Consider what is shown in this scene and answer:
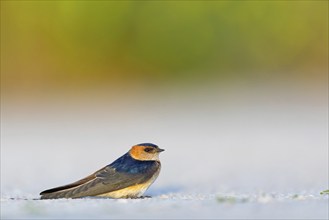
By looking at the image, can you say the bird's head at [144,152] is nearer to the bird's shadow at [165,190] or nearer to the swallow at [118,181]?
the swallow at [118,181]

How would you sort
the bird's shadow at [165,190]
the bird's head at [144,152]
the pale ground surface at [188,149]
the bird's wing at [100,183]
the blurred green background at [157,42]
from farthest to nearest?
the blurred green background at [157,42]
the bird's shadow at [165,190]
the bird's head at [144,152]
the bird's wing at [100,183]
the pale ground surface at [188,149]

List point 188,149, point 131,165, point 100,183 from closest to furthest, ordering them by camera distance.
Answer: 1. point 100,183
2. point 131,165
3. point 188,149

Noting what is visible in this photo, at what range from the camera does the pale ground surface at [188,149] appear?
5.28 meters

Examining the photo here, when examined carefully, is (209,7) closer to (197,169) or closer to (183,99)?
(183,99)

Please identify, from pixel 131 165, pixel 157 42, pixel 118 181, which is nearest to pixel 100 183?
pixel 118 181

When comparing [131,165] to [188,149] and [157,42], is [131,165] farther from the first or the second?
[157,42]

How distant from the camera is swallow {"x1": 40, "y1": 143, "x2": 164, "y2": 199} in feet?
19.7

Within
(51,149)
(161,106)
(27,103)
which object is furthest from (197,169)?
(27,103)

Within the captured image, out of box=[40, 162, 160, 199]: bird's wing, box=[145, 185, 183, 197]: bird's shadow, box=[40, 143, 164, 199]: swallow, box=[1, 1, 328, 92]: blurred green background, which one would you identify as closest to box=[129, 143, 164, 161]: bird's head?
box=[40, 143, 164, 199]: swallow

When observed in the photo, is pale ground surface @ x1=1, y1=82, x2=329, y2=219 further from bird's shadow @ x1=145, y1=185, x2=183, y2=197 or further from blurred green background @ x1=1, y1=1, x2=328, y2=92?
blurred green background @ x1=1, y1=1, x2=328, y2=92

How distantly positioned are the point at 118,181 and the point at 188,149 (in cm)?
408

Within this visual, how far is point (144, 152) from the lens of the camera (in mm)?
6582

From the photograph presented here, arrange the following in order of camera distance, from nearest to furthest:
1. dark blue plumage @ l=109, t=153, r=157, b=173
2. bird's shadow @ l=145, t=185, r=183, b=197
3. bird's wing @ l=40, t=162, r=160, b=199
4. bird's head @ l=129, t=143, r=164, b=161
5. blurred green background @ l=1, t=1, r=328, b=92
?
bird's wing @ l=40, t=162, r=160, b=199 → dark blue plumage @ l=109, t=153, r=157, b=173 → bird's head @ l=129, t=143, r=164, b=161 → bird's shadow @ l=145, t=185, r=183, b=197 → blurred green background @ l=1, t=1, r=328, b=92

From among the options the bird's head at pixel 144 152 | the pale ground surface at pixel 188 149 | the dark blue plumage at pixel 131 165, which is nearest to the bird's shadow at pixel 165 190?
the pale ground surface at pixel 188 149
